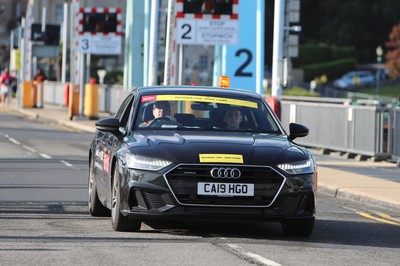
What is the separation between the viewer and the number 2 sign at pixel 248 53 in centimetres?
3759

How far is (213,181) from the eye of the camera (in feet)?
39.5

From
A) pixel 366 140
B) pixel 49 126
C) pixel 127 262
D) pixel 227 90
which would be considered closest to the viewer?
pixel 127 262

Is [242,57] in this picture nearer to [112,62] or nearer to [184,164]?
[184,164]

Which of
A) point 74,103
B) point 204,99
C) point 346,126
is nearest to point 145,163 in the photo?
point 204,99

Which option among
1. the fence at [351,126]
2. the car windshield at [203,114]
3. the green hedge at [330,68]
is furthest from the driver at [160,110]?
the green hedge at [330,68]

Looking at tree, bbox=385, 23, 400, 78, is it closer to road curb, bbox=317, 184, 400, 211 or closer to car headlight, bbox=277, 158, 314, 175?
road curb, bbox=317, 184, 400, 211

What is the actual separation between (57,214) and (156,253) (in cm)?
376

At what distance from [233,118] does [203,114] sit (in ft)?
1.04

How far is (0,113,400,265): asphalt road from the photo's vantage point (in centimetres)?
1081

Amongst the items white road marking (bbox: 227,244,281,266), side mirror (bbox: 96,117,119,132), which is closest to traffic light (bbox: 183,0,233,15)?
side mirror (bbox: 96,117,119,132)

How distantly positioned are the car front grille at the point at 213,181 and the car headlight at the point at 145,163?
11 centimetres

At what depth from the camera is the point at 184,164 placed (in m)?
12.0

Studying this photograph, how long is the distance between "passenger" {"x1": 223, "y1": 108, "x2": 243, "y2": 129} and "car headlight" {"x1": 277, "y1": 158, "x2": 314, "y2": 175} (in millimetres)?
1194

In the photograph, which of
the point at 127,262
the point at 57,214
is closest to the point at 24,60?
the point at 57,214
